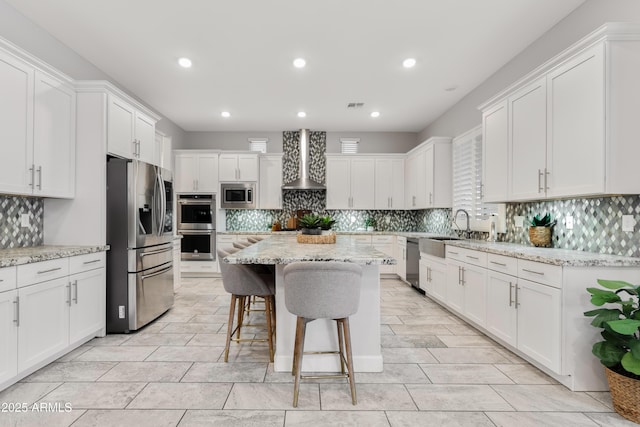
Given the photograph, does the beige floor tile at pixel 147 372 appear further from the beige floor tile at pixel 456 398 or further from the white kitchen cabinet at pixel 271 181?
the white kitchen cabinet at pixel 271 181

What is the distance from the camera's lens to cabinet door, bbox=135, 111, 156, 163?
12.6 ft

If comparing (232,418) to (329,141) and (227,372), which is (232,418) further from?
(329,141)

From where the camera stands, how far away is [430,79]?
4.30 metres

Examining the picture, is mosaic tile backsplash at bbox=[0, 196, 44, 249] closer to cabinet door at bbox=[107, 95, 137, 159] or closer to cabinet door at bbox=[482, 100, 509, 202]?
cabinet door at bbox=[107, 95, 137, 159]

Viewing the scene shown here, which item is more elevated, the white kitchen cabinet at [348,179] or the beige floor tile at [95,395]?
the white kitchen cabinet at [348,179]

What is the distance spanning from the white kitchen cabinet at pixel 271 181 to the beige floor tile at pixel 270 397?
457 cm

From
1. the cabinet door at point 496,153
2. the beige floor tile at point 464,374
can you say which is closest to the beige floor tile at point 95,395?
the beige floor tile at point 464,374

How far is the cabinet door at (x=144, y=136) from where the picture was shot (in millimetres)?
3842

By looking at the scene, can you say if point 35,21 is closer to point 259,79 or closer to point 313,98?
point 259,79

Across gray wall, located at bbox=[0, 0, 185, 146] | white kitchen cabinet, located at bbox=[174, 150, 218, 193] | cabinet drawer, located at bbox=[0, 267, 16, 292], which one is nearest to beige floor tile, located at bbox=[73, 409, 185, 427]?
cabinet drawer, located at bbox=[0, 267, 16, 292]

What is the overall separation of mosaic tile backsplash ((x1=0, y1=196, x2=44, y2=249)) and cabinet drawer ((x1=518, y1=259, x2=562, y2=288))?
424 cm

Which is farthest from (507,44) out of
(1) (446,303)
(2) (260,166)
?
Result: (2) (260,166)

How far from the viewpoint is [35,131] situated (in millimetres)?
2773

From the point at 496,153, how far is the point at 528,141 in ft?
1.70
